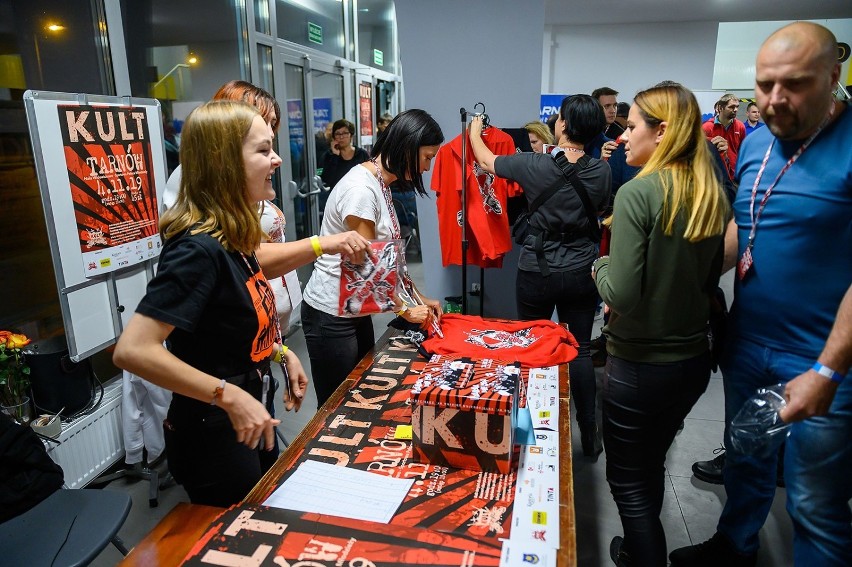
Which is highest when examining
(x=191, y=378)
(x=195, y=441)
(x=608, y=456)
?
(x=191, y=378)

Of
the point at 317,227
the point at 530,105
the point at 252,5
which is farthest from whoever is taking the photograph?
the point at 317,227

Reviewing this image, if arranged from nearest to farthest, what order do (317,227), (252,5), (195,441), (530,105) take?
(195,441)
(530,105)
(252,5)
(317,227)

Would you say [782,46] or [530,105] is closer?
[782,46]

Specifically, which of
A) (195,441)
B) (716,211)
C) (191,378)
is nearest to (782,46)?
(716,211)

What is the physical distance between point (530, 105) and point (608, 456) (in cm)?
239

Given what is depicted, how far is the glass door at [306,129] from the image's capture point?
4789 millimetres

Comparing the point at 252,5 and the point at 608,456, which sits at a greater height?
the point at 252,5

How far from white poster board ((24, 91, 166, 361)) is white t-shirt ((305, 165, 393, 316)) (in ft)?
3.44

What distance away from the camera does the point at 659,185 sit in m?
1.47

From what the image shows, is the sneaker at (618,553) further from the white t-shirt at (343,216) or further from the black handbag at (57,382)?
the black handbag at (57,382)

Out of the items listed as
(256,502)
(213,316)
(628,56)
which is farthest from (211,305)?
(628,56)

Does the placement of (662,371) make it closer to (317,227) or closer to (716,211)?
(716,211)

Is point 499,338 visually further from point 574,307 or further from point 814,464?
point 814,464

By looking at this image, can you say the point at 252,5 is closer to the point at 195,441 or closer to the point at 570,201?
the point at 570,201
